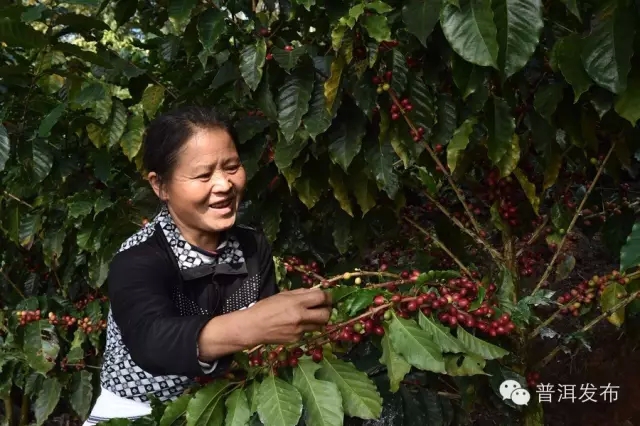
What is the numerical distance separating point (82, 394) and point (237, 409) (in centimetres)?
154

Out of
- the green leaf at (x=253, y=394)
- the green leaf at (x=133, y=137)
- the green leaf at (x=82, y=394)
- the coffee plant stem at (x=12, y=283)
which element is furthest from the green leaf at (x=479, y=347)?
the coffee plant stem at (x=12, y=283)

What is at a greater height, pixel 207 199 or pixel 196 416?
pixel 207 199

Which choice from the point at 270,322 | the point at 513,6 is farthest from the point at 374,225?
the point at 270,322

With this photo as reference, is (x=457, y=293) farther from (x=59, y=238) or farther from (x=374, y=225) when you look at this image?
(x=59, y=238)

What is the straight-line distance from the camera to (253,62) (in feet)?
5.23

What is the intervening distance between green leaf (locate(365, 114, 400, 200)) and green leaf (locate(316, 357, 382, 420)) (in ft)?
1.83

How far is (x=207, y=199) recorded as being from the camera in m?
1.31

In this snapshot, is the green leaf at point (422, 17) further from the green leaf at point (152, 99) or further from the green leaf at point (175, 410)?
the green leaf at point (152, 99)

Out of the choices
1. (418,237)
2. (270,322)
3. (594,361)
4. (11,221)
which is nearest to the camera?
(270,322)

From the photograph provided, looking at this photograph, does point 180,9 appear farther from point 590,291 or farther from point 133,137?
point 590,291

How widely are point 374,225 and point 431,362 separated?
851mm

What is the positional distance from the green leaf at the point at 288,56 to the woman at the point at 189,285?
246 mm

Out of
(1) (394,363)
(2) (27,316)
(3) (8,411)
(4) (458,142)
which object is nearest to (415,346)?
(1) (394,363)

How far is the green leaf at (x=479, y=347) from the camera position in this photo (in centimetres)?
118
